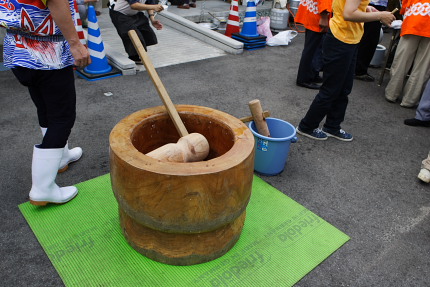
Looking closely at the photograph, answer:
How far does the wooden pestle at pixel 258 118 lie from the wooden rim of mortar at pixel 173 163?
23.3 inches

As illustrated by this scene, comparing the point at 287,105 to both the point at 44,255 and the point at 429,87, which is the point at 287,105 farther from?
the point at 44,255

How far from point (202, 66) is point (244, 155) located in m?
3.75

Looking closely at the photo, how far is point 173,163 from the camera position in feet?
5.58

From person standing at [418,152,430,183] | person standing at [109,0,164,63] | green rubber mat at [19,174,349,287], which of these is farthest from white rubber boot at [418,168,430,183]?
person standing at [109,0,164,63]

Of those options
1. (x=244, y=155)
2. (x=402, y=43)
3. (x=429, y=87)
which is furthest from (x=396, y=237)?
(x=402, y=43)

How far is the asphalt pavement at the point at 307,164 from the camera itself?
2121 millimetres

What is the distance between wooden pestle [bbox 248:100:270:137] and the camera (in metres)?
2.71

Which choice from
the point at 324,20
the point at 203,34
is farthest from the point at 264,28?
the point at 324,20

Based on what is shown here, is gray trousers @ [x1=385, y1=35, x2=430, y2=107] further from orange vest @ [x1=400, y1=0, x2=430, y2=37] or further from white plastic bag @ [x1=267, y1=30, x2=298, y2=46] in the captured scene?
white plastic bag @ [x1=267, y1=30, x2=298, y2=46]

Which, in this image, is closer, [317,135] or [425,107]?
[317,135]

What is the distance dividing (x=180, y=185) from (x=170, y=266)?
0.65m

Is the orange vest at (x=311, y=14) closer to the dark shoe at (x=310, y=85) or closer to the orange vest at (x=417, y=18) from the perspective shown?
the dark shoe at (x=310, y=85)

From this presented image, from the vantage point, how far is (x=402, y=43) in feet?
14.0

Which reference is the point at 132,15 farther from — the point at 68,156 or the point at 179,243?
the point at 179,243
